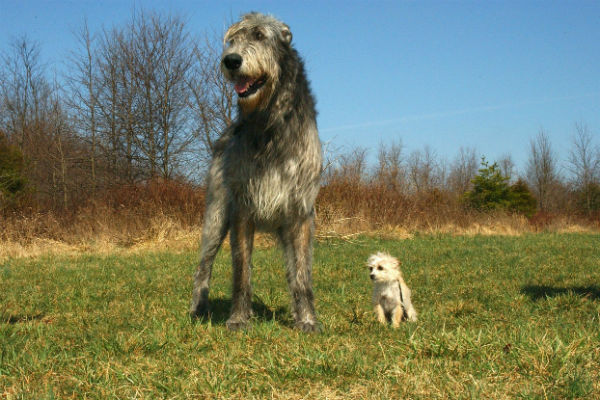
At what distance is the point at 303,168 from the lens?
4004mm

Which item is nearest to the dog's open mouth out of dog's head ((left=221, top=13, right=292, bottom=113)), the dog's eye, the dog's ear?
dog's head ((left=221, top=13, right=292, bottom=113))

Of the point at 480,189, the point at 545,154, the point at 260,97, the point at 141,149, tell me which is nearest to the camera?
the point at 260,97

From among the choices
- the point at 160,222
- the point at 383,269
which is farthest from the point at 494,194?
the point at 383,269

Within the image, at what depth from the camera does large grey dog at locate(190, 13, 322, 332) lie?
3.71 m

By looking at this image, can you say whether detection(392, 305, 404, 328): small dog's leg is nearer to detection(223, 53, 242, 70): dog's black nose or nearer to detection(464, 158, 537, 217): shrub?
detection(223, 53, 242, 70): dog's black nose

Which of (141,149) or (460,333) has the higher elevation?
(141,149)

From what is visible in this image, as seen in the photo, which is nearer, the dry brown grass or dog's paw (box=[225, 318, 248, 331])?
dog's paw (box=[225, 318, 248, 331])

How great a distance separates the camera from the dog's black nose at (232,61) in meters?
3.54

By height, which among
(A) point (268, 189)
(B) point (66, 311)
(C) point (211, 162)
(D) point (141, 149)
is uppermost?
(D) point (141, 149)

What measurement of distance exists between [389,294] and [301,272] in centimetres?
109

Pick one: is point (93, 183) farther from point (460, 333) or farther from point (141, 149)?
point (460, 333)

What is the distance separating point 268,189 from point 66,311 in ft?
9.22

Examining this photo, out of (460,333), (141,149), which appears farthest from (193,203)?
(460,333)

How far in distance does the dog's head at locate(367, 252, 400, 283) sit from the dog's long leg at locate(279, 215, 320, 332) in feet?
3.19
